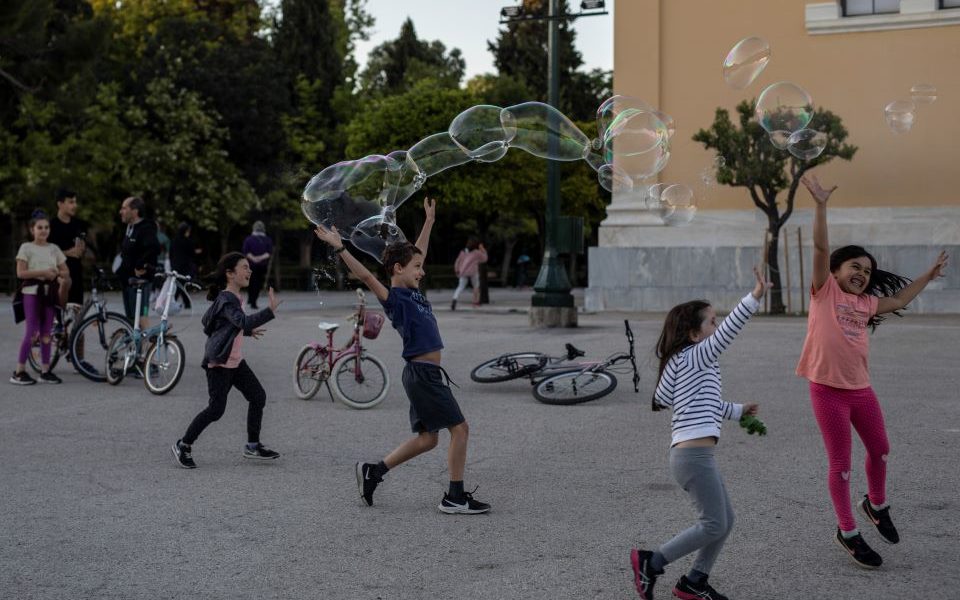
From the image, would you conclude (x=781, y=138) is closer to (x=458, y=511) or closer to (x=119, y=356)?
(x=458, y=511)

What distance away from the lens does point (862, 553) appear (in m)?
4.96

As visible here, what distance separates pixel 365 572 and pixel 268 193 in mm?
41175

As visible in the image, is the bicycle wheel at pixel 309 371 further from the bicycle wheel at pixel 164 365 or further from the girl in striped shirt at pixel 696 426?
the girl in striped shirt at pixel 696 426

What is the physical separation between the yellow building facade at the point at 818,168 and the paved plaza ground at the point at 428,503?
12.9 m

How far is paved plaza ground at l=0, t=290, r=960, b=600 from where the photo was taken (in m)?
4.84

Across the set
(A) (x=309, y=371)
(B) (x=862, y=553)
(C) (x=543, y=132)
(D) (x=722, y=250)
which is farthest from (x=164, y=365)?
(D) (x=722, y=250)

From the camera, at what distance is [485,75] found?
2389 inches

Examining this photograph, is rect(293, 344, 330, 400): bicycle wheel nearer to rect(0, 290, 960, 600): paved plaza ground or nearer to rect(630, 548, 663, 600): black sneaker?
rect(0, 290, 960, 600): paved plaza ground

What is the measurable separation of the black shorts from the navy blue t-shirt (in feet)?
0.29

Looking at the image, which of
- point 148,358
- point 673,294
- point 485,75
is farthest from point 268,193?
point 148,358

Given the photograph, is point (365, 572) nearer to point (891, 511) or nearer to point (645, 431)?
point (891, 511)

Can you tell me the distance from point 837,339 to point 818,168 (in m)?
19.9

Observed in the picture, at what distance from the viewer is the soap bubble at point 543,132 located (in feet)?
31.0

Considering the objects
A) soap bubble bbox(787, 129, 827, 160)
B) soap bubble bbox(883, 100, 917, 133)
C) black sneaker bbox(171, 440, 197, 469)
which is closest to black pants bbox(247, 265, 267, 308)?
soap bubble bbox(883, 100, 917, 133)
